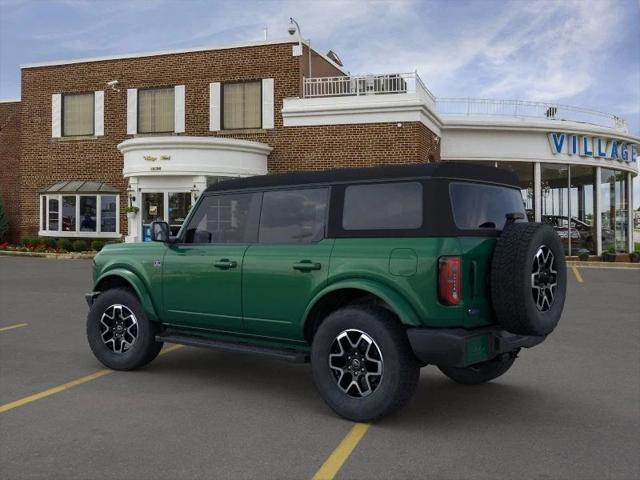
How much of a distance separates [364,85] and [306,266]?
18.0 m

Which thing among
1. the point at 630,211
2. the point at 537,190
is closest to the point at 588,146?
the point at 537,190

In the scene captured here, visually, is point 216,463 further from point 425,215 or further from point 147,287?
point 147,287

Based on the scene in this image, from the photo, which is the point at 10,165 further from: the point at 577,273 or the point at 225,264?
the point at 225,264

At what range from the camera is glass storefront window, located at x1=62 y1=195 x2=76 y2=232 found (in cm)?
2533

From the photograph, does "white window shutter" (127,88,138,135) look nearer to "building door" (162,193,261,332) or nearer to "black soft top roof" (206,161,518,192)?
"building door" (162,193,261,332)

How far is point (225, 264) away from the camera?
555 cm

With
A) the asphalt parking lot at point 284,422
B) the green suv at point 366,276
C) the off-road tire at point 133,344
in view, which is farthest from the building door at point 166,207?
the green suv at point 366,276

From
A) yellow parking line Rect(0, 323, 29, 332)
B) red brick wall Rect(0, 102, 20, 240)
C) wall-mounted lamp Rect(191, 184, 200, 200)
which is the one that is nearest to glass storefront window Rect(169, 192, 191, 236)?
wall-mounted lamp Rect(191, 184, 200, 200)

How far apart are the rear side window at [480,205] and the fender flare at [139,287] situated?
318 cm

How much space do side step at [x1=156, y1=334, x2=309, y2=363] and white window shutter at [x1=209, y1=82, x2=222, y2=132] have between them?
18851 mm

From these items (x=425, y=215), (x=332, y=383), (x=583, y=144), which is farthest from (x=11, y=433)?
(x=583, y=144)

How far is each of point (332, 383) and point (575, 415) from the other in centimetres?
198

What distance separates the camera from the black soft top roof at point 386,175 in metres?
4.75

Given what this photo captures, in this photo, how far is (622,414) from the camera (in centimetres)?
502
